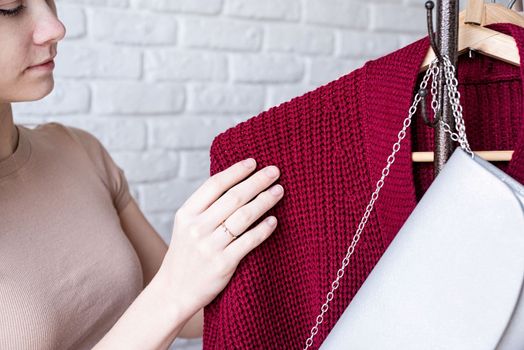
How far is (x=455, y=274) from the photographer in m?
0.45

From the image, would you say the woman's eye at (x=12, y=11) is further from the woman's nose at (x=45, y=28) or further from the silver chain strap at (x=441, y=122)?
the silver chain strap at (x=441, y=122)

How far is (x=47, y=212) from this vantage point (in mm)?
858

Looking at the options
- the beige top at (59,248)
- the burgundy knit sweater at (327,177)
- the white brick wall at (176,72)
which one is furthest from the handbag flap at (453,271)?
the white brick wall at (176,72)

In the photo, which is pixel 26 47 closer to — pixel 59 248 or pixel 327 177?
pixel 59 248

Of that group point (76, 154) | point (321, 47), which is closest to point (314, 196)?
point (76, 154)

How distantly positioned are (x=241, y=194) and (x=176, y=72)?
0.68 metres

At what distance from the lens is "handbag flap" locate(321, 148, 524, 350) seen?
0.44 meters

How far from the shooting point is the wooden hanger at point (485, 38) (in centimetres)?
55

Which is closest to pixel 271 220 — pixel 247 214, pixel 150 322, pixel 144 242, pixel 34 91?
pixel 247 214

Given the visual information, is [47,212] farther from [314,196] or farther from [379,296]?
[379,296]

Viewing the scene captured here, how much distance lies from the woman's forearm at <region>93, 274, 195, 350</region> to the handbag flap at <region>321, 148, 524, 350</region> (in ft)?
0.86

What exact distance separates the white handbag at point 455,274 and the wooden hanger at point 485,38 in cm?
10

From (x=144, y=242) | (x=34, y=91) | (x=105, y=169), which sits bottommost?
(x=144, y=242)

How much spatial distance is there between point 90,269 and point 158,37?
55 cm
